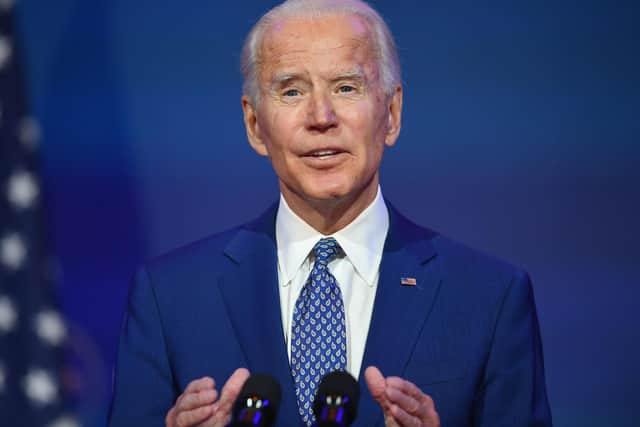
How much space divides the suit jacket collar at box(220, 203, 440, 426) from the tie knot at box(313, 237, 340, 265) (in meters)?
0.12

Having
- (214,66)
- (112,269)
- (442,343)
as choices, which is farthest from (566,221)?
(112,269)

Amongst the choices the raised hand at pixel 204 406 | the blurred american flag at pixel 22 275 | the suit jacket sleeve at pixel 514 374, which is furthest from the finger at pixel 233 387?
the blurred american flag at pixel 22 275

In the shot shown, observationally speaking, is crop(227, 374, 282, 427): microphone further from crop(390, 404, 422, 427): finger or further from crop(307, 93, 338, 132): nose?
crop(307, 93, 338, 132): nose

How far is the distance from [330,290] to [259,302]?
18 cm

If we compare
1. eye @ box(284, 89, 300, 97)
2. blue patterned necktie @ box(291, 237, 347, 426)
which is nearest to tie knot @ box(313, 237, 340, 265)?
blue patterned necktie @ box(291, 237, 347, 426)

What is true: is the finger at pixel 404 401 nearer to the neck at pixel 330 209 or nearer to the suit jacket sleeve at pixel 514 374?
the suit jacket sleeve at pixel 514 374

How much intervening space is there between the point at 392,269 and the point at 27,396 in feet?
5.66

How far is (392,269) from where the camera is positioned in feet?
7.41

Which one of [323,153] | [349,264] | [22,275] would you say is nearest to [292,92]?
[323,153]

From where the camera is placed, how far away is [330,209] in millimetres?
2318

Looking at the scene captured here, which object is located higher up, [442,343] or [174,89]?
[174,89]

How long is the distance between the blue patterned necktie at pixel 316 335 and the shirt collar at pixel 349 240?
0.20ft

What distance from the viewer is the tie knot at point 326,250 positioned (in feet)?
7.43

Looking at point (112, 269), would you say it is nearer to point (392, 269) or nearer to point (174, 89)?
point (174, 89)
